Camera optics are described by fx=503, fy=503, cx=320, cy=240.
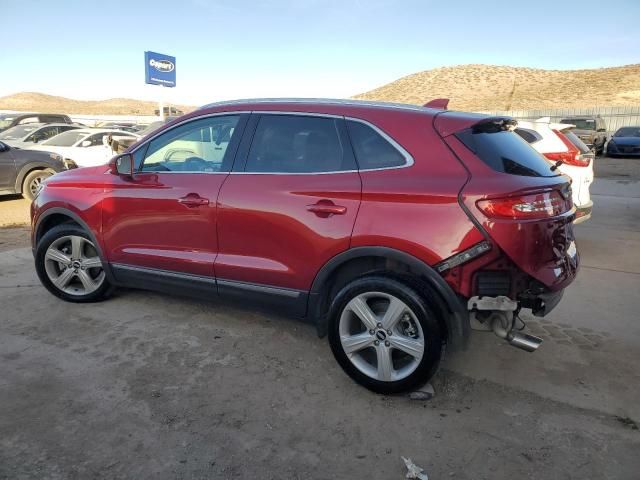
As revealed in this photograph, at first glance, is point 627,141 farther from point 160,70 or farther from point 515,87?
point 515,87

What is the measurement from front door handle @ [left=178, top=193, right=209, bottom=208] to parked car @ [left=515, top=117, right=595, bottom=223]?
4.30m

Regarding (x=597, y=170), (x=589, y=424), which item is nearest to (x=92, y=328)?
(x=589, y=424)

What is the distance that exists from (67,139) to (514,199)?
12649 millimetres

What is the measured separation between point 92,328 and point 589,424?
3.43 metres

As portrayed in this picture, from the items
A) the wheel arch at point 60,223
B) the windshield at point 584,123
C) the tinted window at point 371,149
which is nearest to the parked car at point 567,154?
the tinted window at point 371,149

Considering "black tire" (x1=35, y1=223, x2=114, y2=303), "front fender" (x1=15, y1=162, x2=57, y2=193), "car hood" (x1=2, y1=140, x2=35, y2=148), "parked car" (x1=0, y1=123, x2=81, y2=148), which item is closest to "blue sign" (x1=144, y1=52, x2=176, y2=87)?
"parked car" (x1=0, y1=123, x2=81, y2=148)

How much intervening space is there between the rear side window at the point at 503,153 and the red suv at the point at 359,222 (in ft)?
0.04

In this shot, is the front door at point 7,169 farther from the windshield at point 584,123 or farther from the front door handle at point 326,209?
the windshield at point 584,123

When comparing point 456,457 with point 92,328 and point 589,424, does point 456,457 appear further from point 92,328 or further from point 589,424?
point 92,328

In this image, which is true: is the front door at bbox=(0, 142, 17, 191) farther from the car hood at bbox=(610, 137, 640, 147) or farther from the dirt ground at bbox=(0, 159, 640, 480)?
the car hood at bbox=(610, 137, 640, 147)

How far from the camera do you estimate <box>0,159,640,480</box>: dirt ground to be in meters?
2.41

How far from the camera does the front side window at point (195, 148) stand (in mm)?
3605

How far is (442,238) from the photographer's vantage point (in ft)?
8.95

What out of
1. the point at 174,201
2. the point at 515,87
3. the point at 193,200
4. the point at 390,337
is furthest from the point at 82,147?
the point at 515,87
